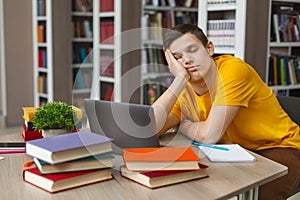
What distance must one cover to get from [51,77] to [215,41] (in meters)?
2.09

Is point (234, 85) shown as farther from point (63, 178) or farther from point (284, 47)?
point (284, 47)

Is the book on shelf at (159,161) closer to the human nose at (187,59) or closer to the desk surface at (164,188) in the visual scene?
the desk surface at (164,188)

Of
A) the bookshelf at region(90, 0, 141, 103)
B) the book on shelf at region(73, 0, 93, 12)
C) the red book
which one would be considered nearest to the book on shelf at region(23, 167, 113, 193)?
the bookshelf at region(90, 0, 141, 103)

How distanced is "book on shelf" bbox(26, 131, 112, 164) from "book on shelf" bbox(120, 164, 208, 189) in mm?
101

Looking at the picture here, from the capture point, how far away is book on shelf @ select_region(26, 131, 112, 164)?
3.41 feet

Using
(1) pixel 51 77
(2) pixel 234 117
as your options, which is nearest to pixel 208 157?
(2) pixel 234 117

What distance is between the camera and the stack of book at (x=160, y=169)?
107 cm

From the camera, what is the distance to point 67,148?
1051 mm

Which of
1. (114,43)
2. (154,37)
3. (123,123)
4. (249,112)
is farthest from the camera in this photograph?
(154,37)

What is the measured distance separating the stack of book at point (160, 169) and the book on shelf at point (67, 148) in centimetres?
9

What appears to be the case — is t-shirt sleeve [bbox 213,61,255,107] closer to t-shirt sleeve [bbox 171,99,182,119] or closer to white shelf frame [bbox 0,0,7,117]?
t-shirt sleeve [bbox 171,99,182,119]

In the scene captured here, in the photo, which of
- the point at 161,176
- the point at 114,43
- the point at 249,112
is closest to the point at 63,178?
the point at 161,176

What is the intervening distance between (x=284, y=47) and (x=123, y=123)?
292cm

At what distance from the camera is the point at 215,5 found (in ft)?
10.6
